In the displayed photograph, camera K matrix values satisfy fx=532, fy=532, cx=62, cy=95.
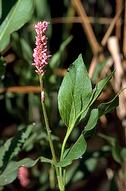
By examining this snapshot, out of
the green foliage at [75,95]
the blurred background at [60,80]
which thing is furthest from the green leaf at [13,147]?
the green foliage at [75,95]

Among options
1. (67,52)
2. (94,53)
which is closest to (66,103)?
(94,53)

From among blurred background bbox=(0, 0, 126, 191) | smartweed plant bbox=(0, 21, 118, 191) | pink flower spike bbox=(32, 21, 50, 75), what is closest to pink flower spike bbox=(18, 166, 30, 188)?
blurred background bbox=(0, 0, 126, 191)

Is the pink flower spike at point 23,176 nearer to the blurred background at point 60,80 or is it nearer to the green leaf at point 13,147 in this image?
the blurred background at point 60,80

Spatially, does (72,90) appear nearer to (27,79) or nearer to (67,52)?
(27,79)

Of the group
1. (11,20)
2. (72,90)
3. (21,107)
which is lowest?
(21,107)

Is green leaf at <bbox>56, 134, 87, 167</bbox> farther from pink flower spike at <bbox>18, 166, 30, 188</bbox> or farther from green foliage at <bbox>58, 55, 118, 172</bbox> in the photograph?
pink flower spike at <bbox>18, 166, 30, 188</bbox>

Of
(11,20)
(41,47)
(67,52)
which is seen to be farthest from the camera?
(67,52)

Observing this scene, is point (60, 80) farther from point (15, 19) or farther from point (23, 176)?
point (15, 19)
